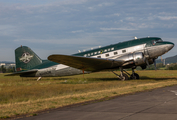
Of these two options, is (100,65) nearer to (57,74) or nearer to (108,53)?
(108,53)

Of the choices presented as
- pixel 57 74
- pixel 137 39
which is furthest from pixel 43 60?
pixel 137 39

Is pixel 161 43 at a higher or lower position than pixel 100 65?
higher

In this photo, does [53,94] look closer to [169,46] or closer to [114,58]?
[114,58]

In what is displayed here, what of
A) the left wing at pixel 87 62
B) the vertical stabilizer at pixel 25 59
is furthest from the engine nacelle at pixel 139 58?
the vertical stabilizer at pixel 25 59

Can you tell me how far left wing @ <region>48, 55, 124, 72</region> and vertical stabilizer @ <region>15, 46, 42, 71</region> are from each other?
855cm

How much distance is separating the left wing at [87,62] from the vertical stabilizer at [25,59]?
28.0 ft

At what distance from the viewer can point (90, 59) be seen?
22609 mm

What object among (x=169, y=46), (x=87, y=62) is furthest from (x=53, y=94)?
(x=169, y=46)

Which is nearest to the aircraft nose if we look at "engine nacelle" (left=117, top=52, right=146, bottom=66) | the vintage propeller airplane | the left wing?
the vintage propeller airplane

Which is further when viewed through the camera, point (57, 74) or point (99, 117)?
point (57, 74)

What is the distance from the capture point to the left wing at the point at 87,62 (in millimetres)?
21709

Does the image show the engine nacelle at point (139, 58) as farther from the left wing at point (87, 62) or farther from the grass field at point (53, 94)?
the grass field at point (53, 94)

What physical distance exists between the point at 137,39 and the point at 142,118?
20.2 metres

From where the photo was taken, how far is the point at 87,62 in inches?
930
